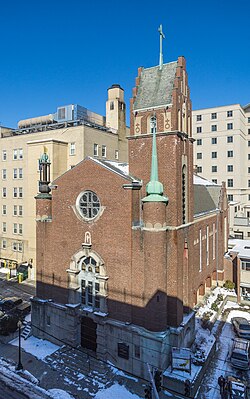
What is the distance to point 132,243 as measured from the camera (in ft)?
62.7

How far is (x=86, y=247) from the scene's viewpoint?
827 inches

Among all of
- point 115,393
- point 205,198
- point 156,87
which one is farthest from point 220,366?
point 156,87

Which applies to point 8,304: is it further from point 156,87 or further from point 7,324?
point 156,87

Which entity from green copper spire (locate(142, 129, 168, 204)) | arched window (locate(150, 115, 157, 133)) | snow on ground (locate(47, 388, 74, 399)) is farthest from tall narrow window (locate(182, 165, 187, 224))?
snow on ground (locate(47, 388, 74, 399))

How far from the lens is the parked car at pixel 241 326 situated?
74.1ft

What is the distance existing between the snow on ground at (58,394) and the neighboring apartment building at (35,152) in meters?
22.3

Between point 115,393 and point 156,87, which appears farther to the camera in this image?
point 156,87

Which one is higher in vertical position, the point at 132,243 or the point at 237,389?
the point at 132,243

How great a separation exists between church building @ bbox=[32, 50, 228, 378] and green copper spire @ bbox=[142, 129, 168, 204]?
65mm

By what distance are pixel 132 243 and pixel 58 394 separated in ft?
31.4

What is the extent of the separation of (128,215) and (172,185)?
3445mm

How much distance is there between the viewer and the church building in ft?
60.3

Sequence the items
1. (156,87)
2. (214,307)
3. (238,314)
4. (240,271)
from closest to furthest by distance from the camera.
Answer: (156,87), (214,307), (238,314), (240,271)

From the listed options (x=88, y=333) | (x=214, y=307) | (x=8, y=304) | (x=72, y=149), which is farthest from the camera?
(x=72, y=149)
